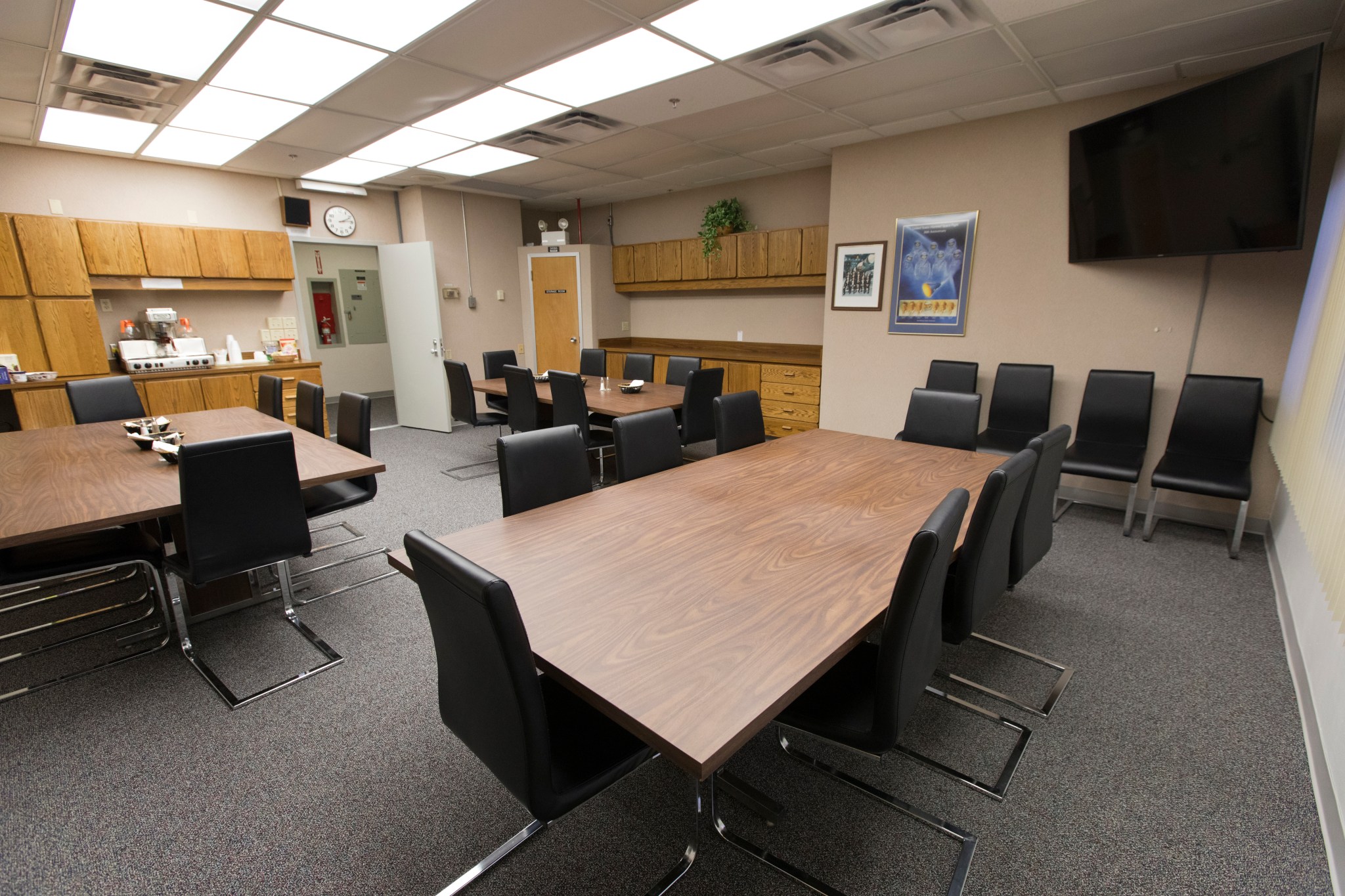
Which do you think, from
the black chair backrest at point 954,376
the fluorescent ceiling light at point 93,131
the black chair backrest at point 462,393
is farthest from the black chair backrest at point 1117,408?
the fluorescent ceiling light at point 93,131

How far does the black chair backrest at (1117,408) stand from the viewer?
3.72 m

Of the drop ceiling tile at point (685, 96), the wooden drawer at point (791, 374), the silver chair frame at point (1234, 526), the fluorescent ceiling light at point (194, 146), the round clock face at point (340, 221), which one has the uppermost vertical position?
the fluorescent ceiling light at point (194, 146)

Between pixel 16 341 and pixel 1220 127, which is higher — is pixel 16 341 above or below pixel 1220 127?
below

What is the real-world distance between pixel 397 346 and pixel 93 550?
4.89 metres

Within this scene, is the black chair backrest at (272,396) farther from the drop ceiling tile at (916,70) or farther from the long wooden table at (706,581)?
the drop ceiling tile at (916,70)

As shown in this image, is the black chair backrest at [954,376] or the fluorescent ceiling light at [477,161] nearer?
the black chair backrest at [954,376]

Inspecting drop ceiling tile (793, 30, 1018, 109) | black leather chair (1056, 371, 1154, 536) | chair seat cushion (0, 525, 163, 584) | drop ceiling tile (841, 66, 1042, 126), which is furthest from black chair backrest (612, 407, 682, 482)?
drop ceiling tile (841, 66, 1042, 126)

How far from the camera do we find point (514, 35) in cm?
276

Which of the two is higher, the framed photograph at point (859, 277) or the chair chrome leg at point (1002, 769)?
the framed photograph at point (859, 277)

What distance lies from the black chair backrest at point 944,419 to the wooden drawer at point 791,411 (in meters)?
2.24

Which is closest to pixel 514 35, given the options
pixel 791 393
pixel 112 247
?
pixel 791 393

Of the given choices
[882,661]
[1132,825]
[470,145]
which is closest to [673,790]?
[882,661]

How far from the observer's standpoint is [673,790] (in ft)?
5.79

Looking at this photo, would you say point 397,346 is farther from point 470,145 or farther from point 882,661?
point 882,661
